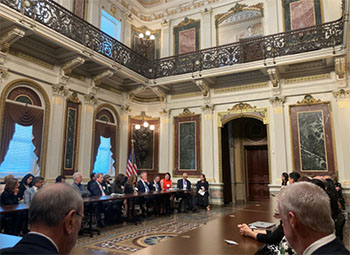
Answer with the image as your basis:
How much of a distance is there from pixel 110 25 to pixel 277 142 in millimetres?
8153

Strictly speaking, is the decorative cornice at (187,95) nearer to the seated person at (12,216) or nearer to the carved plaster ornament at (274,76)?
the carved plaster ornament at (274,76)

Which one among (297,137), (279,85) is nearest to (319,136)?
(297,137)

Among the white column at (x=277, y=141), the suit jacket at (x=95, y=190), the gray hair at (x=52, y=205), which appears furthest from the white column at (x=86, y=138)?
the gray hair at (x=52, y=205)

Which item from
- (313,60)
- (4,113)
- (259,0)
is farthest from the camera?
(259,0)

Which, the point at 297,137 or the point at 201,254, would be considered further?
the point at 297,137

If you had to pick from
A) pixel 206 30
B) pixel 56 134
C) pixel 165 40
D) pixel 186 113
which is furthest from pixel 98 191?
pixel 206 30

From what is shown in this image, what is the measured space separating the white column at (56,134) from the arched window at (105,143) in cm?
155

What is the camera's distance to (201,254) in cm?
227

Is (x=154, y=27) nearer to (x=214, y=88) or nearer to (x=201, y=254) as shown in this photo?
(x=214, y=88)

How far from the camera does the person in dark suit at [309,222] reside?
53.1 inches

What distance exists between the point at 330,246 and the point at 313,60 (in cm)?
938

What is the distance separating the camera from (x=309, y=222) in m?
1.39

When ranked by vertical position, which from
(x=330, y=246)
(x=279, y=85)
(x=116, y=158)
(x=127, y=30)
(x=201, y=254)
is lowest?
(x=201, y=254)

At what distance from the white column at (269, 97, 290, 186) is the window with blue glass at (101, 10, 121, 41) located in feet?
22.8
